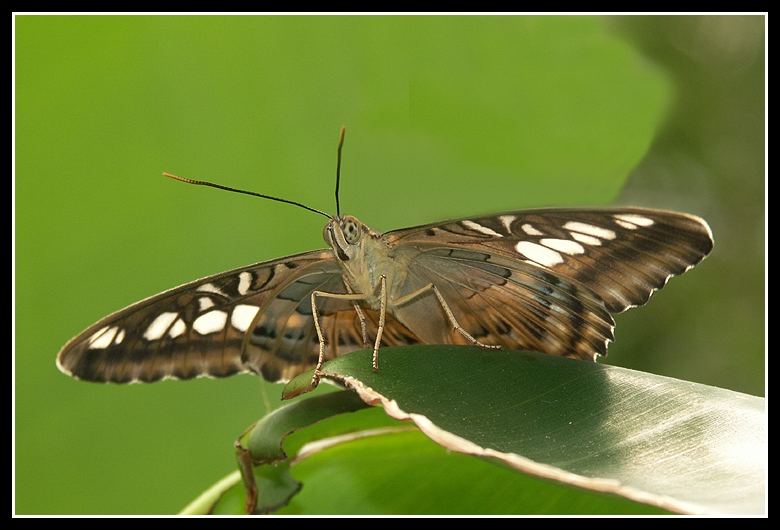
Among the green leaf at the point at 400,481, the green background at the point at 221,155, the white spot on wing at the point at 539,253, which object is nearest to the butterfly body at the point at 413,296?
the white spot on wing at the point at 539,253

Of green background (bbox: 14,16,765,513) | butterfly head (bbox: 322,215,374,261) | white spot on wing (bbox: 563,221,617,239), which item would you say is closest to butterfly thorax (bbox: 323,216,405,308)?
butterfly head (bbox: 322,215,374,261)

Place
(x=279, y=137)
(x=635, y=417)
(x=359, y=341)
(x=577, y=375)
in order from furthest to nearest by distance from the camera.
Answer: (x=359, y=341) → (x=279, y=137) → (x=577, y=375) → (x=635, y=417)

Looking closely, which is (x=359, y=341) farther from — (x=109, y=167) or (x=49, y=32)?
(x=49, y=32)

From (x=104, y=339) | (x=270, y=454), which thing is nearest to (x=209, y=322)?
(x=104, y=339)

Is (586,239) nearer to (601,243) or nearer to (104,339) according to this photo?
(601,243)

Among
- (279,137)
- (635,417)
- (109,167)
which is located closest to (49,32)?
(109,167)
